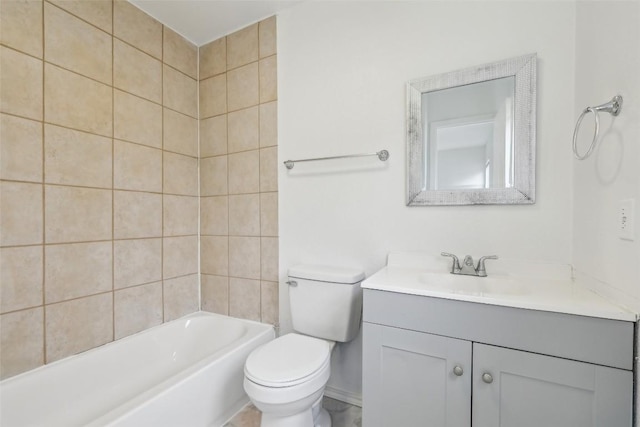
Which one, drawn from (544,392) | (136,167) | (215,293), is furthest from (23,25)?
(544,392)

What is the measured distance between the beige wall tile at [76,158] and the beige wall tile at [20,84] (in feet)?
0.32

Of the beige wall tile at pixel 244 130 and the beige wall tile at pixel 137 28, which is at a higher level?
the beige wall tile at pixel 137 28

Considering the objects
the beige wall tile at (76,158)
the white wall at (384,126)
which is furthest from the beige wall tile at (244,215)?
the beige wall tile at (76,158)

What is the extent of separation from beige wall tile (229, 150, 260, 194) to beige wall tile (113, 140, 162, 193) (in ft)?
1.49

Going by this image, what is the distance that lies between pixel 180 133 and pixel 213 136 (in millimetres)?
218

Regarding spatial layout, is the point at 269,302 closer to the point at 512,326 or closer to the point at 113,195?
the point at 113,195

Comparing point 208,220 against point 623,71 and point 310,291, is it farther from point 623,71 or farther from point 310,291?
point 623,71

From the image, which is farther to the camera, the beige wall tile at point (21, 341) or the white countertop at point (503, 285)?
the beige wall tile at point (21, 341)

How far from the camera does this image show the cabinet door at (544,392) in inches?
31.0

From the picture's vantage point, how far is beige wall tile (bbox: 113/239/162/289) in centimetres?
160

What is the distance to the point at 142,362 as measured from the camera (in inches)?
64.6

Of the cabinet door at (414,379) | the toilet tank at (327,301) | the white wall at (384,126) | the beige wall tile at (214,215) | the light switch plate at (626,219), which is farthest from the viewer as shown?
the beige wall tile at (214,215)

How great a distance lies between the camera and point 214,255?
2035 millimetres

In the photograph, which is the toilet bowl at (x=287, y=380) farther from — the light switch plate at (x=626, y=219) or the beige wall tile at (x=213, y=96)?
the beige wall tile at (x=213, y=96)
